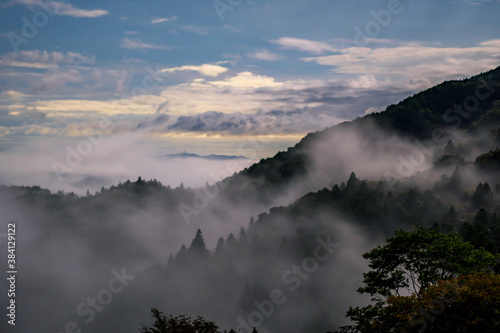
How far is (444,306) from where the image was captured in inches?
1204

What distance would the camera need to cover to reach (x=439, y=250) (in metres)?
40.5

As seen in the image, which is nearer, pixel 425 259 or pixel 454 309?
pixel 454 309

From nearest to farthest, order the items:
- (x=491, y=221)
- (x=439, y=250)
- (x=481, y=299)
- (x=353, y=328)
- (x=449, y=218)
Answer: (x=481, y=299)
(x=353, y=328)
(x=439, y=250)
(x=491, y=221)
(x=449, y=218)

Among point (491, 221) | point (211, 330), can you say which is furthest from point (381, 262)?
point (491, 221)

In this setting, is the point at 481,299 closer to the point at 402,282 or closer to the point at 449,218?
the point at 402,282

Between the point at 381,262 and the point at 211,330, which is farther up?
the point at 381,262

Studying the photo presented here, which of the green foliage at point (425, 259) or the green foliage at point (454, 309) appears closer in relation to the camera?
the green foliage at point (454, 309)

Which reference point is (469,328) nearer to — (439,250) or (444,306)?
(444,306)

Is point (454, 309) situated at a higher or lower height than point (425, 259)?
lower

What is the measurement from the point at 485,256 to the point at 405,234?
731 cm

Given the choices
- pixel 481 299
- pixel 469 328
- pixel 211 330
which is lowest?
pixel 211 330

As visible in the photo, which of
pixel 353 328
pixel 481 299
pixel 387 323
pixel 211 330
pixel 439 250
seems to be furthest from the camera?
pixel 211 330

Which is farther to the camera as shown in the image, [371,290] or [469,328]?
[371,290]

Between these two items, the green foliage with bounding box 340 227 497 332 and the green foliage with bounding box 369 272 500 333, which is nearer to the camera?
the green foliage with bounding box 369 272 500 333
